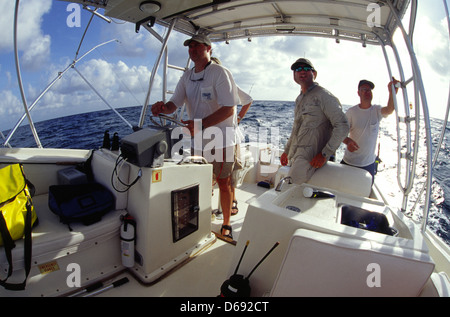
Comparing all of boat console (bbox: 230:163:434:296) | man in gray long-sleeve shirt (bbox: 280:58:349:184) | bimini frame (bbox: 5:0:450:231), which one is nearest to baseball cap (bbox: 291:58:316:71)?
man in gray long-sleeve shirt (bbox: 280:58:349:184)

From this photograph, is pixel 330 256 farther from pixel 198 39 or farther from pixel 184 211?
pixel 198 39

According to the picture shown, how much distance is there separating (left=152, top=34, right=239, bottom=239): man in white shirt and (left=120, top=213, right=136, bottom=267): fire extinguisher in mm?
812

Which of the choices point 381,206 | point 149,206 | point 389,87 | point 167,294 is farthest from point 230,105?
point 389,87

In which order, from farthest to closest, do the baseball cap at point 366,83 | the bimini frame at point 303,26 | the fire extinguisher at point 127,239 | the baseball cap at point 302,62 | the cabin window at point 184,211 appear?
1. the baseball cap at point 366,83
2. the baseball cap at point 302,62
3. the bimini frame at point 303,26
4. the cabin window at point 184,211
5. the fire extinguisher at point 127,239

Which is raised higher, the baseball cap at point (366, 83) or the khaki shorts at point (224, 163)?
the baseball cap at point (366, 83)

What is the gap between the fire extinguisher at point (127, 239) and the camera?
153 centimetres

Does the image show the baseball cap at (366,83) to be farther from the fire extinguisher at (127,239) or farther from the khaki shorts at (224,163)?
the fire extinguisher at (127,239)

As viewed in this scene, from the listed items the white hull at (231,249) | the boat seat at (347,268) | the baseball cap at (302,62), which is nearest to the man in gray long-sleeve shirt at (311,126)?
the baseball cap at (302,62)

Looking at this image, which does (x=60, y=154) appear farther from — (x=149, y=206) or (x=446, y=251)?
(x=446, y=251)

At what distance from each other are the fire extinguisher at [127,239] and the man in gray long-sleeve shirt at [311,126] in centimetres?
130

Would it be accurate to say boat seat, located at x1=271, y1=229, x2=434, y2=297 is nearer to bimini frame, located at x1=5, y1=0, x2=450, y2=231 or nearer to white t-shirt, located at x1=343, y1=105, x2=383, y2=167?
bimini frame, located at x1=5, y1=0, x2=450, y2=231

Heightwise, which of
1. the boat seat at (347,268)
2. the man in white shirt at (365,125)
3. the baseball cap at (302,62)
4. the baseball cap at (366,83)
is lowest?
the boat seat at (347,268)

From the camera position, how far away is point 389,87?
2453 millimetres
